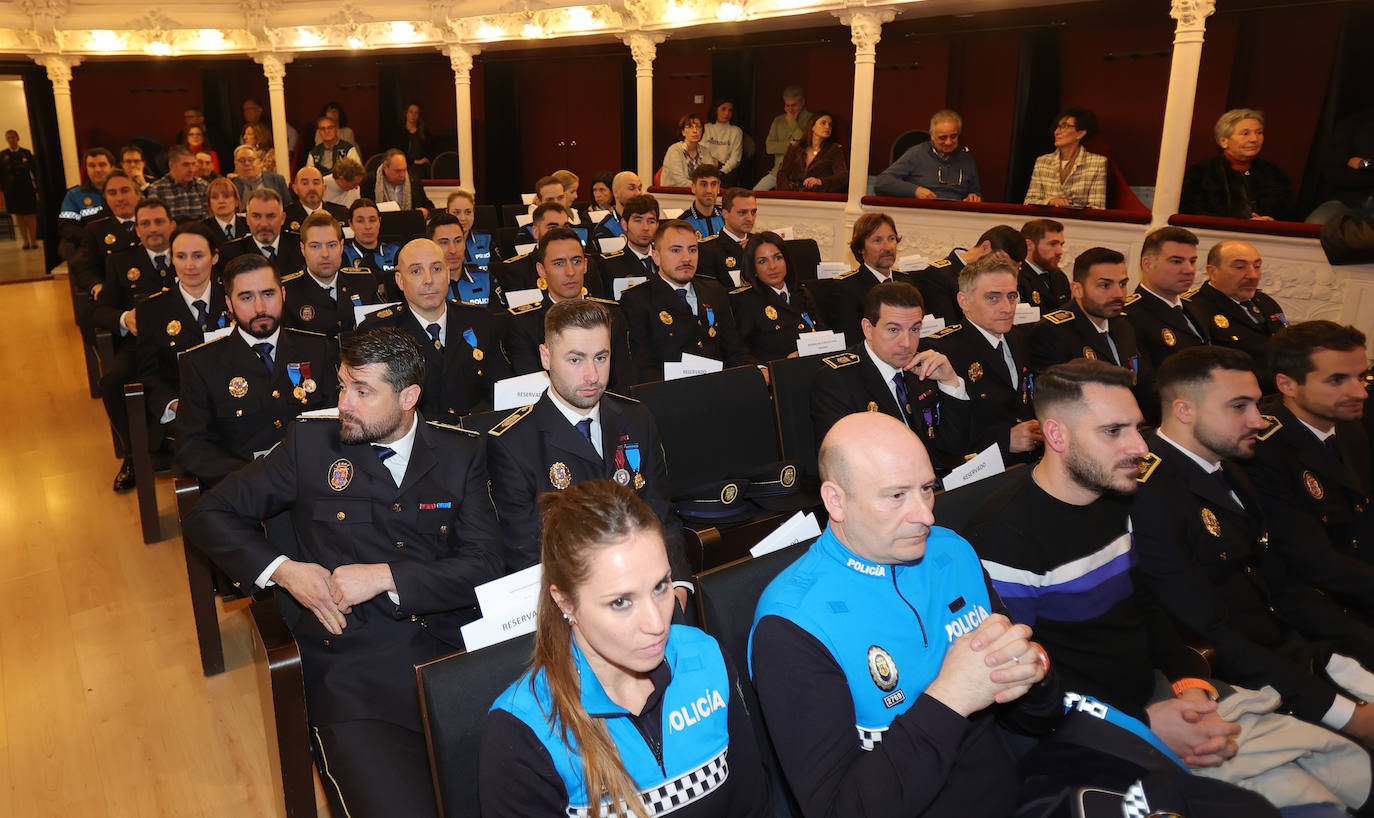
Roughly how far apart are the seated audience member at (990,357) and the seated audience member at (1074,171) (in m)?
3.69

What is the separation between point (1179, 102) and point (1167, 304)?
2691 millimetres

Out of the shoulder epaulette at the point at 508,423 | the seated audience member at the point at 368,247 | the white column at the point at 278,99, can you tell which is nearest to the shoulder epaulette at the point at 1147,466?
the shoulder epaulette at the point at 508,423

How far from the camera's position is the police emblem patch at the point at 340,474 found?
2.37 m

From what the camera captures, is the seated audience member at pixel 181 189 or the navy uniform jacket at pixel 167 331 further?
the seated audience member at pixel 181 189

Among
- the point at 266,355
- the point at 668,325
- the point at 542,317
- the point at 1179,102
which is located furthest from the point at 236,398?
the point at 1179,102

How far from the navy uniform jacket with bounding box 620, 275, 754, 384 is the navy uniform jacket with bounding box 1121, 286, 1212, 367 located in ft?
6.62

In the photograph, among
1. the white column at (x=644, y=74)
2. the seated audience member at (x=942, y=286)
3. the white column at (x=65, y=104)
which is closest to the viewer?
the seated audience member at (x=942, y=286)

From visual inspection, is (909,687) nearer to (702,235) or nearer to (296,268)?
(296,268)

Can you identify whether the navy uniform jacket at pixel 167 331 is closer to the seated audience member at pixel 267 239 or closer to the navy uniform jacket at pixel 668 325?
the seated audience member at pixel 267 239

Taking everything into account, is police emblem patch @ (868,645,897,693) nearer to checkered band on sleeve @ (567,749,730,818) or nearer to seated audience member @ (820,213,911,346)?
checkered band on sleeve @ (567,749,730,818)

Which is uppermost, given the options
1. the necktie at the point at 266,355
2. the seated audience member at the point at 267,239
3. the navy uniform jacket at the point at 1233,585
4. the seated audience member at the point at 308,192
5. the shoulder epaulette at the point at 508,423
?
the seated audience member at the point at 308,192

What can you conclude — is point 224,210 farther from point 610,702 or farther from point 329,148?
point 610,702

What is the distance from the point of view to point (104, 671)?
10.2ft

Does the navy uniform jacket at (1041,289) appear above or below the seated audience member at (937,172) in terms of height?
below
